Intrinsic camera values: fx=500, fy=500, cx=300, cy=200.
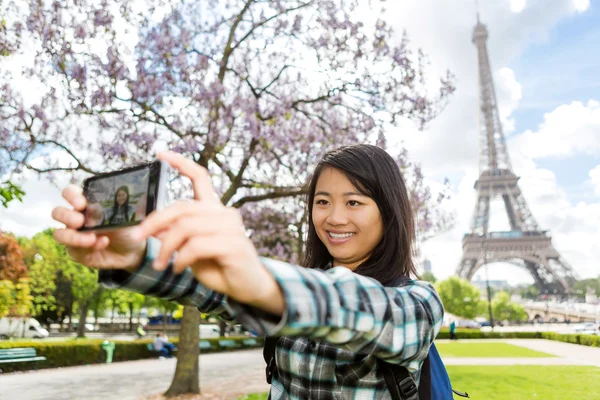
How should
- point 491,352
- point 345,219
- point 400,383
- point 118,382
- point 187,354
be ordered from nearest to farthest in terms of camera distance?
point 400,383 < point 345,219 < point 187,354 < point 118,382 < point 491,352

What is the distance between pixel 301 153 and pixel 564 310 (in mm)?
74266

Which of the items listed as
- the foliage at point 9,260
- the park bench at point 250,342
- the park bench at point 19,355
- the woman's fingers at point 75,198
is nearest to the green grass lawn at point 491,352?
the park bench at point 250,342

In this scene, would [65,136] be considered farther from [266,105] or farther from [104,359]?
[104,359]

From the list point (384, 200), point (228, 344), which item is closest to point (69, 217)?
point (384, 200)

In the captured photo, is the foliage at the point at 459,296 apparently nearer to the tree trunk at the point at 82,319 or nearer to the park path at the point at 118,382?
the tree trunk at the point at 82,319

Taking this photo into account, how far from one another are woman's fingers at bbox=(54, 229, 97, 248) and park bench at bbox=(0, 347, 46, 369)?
18209 mm

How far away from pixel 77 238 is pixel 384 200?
43.3 inches

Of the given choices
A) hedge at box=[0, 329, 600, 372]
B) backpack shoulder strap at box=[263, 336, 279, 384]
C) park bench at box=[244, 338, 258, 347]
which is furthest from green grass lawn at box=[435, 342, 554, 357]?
backpack shoulder strap at box=[263, 336, 279, 384]

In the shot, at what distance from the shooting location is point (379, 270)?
179 centimetres

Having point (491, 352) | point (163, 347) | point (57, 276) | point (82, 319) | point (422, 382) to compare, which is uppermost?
point (57, 276)

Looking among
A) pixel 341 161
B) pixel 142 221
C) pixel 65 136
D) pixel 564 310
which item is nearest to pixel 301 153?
pixel 65 136

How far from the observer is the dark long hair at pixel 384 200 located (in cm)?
181

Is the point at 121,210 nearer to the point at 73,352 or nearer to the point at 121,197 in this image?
the point at 121,197

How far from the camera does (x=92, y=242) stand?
1.10m
